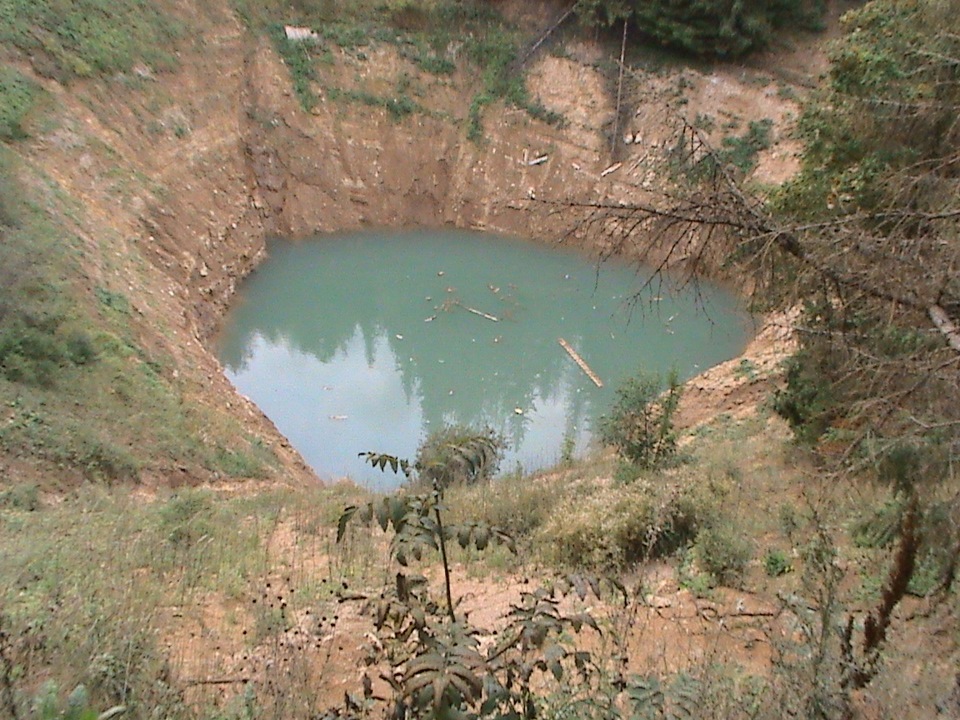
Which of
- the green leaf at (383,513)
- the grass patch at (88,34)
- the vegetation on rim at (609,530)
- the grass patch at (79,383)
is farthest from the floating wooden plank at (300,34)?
the green leaf at (383,513)

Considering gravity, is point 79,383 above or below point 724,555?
above

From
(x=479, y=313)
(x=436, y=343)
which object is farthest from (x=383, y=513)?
(x=479, y=313)

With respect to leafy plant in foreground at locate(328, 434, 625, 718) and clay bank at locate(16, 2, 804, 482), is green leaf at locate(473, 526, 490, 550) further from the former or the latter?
clay bank at locate(16, 2, 804, 482)

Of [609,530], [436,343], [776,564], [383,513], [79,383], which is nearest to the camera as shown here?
[383,513]

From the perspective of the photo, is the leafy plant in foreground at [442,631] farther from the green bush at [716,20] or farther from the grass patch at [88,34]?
the green bush at [716,20]

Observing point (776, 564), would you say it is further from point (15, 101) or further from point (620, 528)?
point (15, 101)

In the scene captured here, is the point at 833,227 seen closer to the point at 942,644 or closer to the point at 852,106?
the point at 942,644

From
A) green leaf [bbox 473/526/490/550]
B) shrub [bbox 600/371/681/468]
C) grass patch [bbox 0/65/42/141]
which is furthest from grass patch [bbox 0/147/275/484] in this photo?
green leaf [bbox 473/526/490/550]

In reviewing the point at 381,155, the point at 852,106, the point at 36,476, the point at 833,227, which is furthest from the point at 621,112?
the point at 833,227
